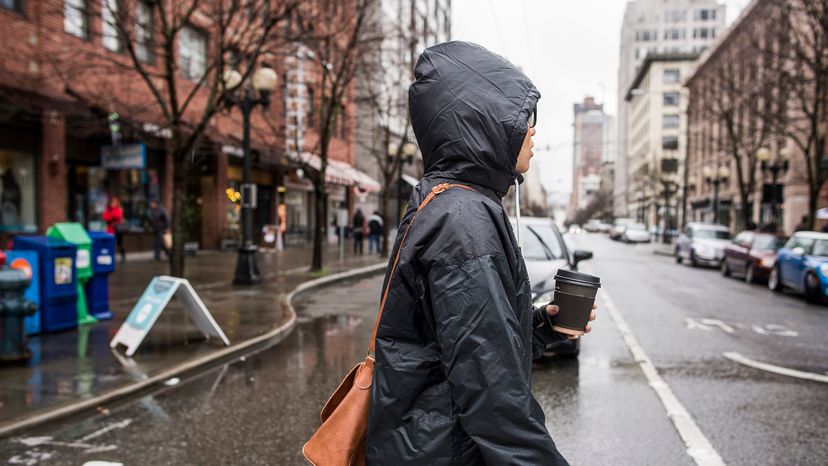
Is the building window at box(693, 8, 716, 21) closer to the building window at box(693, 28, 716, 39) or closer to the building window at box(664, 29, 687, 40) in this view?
the building window at box(693, 28, 716, 39)

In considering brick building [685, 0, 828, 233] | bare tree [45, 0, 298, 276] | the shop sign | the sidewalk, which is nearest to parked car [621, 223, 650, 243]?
brick building [685, 0, 828, 233]

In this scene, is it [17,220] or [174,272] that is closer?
[174,272]

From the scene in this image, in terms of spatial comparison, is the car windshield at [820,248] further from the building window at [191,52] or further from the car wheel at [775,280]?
the building window at [191,52]

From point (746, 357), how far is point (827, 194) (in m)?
30.4

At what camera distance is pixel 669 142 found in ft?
271

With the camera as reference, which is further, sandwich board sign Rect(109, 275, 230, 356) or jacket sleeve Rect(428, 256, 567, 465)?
sandwich board sign Rect(109, 275, 230, 356)

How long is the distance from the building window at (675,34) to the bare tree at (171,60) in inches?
4254

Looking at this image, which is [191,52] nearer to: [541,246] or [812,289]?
[541,246]

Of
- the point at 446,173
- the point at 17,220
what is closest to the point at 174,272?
the point at 17,220

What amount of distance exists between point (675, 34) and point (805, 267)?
111 m

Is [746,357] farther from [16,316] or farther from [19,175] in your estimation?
[19,175]

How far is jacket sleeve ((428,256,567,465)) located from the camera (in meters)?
1.54

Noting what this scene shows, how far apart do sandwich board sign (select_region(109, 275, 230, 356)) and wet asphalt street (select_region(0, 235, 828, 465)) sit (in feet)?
2.47

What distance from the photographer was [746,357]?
7.52 metres
